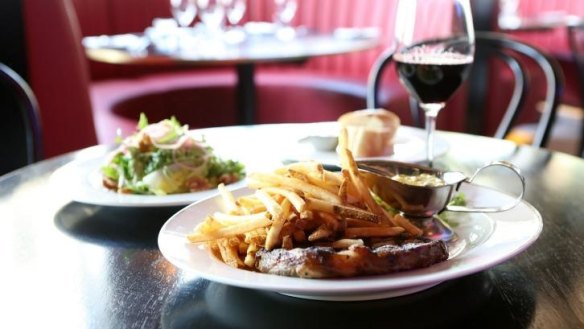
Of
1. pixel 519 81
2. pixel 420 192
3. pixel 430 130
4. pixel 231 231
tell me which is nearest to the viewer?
pixel 231 231

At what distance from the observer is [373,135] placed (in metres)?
1.43

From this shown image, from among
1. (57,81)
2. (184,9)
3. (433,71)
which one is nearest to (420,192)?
(433,71)

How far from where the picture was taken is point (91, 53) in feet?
10.3

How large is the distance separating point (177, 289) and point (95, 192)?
0.41 meters

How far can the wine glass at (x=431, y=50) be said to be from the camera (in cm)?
133

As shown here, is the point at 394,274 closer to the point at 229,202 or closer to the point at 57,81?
the point at 229,202

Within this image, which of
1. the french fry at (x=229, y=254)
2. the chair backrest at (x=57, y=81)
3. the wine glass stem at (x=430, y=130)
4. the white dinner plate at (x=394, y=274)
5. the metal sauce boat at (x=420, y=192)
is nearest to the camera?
the white dinner plate at (x=394, y=274)

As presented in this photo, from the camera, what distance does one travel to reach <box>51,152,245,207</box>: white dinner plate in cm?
116

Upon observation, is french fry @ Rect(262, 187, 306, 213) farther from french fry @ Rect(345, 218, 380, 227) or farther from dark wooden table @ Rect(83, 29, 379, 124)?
dark wooden table @ Rect(83, 29, 379, 124)

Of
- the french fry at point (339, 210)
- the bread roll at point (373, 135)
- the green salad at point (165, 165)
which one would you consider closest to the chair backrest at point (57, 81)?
the green salad at point (165, 165)

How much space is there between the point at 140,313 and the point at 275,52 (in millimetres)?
2349

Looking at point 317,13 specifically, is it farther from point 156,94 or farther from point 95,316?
point 95,316

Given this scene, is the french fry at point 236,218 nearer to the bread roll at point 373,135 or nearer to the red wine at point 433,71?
the bread roll at point 373,135

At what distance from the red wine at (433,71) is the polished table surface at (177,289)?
1.00 feet
